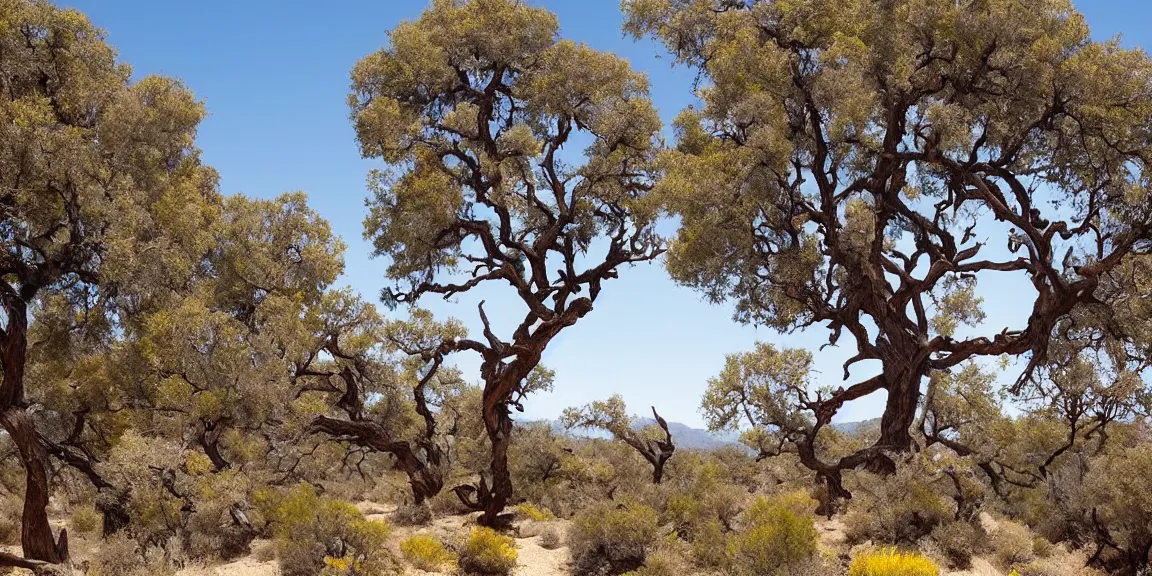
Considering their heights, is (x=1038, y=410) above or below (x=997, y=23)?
below

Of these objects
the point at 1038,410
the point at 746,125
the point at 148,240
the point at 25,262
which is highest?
the point at 746,125

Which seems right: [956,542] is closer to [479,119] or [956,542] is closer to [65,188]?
[479,119]

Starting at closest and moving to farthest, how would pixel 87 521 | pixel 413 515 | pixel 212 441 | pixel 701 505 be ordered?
pixel 701 505 → pixel 212 441 → pixel 87 521 → pixel 413 515

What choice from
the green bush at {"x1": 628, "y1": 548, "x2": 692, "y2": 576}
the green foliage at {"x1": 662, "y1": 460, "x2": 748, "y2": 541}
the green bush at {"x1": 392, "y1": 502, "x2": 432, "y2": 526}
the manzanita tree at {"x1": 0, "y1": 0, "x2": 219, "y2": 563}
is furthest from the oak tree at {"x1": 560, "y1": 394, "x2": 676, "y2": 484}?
the manzanita tree at {"x1": 0, "y1": 0, "x2": 219, "y2": 563}

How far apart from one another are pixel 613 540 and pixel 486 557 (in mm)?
2201

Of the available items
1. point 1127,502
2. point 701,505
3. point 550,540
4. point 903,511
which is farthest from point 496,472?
point 1127,502

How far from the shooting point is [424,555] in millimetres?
12180

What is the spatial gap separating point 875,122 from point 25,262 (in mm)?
17277

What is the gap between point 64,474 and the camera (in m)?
17.5

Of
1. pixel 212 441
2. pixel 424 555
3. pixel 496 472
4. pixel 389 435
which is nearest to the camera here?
pixel 424 555

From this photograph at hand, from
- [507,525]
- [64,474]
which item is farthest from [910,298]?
[64,474]

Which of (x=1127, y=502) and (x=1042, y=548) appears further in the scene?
(x=1042, y=548)

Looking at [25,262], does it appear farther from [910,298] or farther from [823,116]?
[910,298]

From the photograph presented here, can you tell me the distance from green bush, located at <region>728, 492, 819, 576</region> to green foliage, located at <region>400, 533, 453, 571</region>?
15.7 feet
